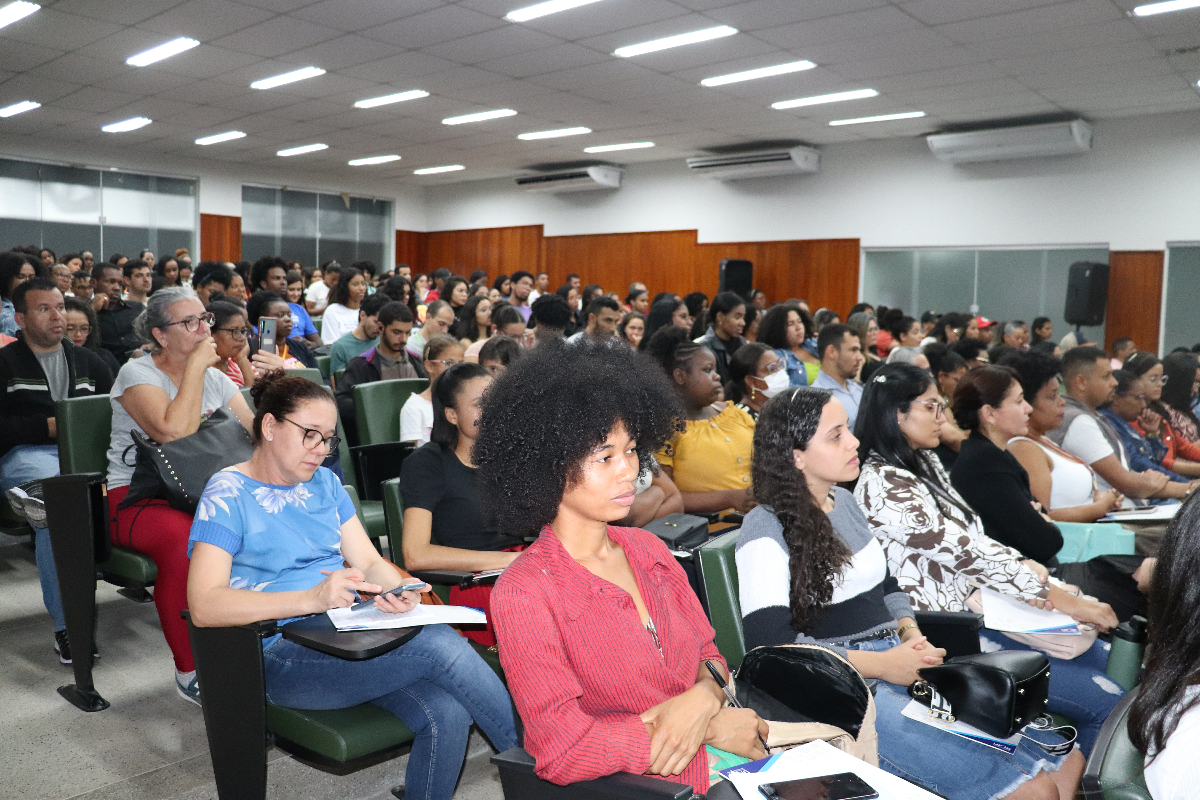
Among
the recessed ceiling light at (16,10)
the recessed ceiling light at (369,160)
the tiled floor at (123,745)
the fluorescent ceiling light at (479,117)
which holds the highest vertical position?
the recessed ceiling light at (369,160)

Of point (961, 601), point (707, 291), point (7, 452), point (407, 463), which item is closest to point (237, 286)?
point (7, 452)

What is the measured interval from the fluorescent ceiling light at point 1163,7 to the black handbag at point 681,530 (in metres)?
5.59

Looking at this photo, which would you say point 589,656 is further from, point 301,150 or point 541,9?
point 301,150

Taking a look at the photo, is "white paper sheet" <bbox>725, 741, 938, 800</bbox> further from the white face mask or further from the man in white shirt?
the man in white shirt

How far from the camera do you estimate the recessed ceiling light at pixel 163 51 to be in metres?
7.42

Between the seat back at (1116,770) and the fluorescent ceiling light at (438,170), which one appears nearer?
the seat back at (1116,770)

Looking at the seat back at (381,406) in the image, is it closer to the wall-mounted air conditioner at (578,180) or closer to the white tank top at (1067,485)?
the white tank top at (1067,485)

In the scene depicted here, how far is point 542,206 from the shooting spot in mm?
15375

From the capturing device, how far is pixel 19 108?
10.3 metres

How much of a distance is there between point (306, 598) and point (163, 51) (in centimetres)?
757

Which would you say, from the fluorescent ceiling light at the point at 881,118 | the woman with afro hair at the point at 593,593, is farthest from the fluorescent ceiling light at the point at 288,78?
the woman with afro hair at the point at 593,593

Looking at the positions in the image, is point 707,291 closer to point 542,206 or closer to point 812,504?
point 542,206

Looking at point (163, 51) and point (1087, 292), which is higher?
point (163, 51)

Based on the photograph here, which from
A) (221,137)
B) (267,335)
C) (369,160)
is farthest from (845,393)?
(369,160)
